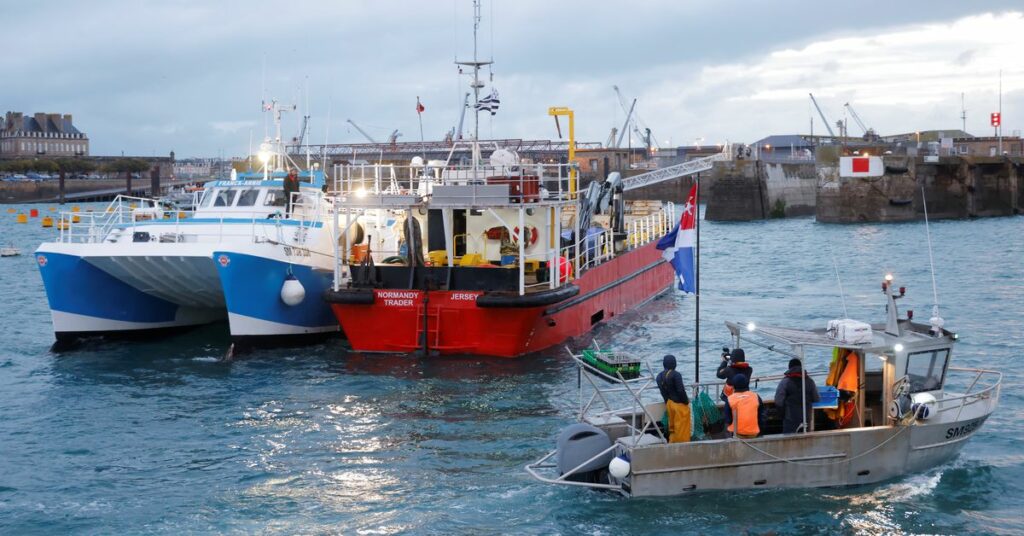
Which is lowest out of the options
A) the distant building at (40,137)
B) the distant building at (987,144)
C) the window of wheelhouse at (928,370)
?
the window of wheelhouse at (928,370)

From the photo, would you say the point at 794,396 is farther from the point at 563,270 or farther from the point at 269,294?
the point at 269,294

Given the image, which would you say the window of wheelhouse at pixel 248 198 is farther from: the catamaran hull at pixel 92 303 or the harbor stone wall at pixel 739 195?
the harbor stone wall at pixel 739 195

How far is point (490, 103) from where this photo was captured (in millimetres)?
25375

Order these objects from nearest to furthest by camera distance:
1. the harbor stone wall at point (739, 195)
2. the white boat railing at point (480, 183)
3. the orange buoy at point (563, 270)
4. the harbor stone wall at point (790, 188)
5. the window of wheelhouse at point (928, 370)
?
the window of wheelhouse at point (928, 370), the white boat railing at point (480, 183), the orange buoy at point (563, 270), the harbor stone wall at point (739, 195), the harbor stone wall at point (790, 188)

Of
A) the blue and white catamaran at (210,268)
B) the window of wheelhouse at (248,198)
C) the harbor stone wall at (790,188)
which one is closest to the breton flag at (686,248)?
the blue and white catamaran at (210,268)

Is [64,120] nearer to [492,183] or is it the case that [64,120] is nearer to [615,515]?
[492,183]

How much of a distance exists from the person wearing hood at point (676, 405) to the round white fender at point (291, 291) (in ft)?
37.0

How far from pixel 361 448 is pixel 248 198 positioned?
12.1 m

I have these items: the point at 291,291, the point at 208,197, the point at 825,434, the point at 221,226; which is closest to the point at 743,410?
the point at 825,434

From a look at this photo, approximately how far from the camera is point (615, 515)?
43.7ft

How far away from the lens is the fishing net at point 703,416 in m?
14.0

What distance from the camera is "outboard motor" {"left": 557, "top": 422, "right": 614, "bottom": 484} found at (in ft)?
44.7

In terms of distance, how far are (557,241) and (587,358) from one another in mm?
5065

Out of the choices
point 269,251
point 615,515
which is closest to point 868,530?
point 615,515
